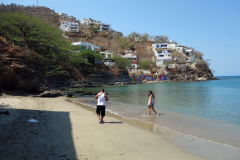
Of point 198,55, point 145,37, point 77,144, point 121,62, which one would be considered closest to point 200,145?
point 77,144

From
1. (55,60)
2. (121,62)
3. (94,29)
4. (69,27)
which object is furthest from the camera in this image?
(94,29)

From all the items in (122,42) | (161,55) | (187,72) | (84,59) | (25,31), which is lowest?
(187,72)

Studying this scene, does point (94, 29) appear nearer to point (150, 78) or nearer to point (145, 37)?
point (145, 37)

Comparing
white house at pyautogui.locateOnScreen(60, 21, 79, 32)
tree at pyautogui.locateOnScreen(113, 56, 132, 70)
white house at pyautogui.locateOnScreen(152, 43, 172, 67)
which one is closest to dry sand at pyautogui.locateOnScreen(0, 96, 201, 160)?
tree at pyautogui.locateOnScreen(113, 56, 132, 70)

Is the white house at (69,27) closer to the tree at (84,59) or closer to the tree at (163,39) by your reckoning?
the tree at (163,39)

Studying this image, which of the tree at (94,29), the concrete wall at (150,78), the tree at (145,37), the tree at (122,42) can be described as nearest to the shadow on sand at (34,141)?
the concrete wall at (150,78)

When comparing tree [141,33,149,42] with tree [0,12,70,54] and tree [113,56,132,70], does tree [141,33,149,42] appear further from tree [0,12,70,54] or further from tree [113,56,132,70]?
tree [0,12,70,54]

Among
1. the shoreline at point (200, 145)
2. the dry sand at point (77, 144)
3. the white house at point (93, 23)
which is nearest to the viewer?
the dry sand at point (77, 144)

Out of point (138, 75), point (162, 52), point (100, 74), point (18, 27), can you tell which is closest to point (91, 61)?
point (100, 74)

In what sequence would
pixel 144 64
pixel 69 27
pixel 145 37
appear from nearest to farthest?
pixel 144 64 → pixel 69 27 → pixel 145 37

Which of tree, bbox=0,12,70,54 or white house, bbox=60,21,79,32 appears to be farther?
white house, bbox=60,21,79,32

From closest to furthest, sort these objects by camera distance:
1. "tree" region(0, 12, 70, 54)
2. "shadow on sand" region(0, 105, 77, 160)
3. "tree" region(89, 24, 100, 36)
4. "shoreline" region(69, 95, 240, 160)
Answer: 1. "shadow on sand" region(0, 105, 77, 160)
2. "shoreline" region(69, 95, 240, 160)
3. "tree" region(0, 12, 70, 54)
4. "tree" region(89, 24, 100, 36)

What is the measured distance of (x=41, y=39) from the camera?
2648 centimetres

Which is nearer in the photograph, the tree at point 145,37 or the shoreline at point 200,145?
the shoreline at point 200,145
